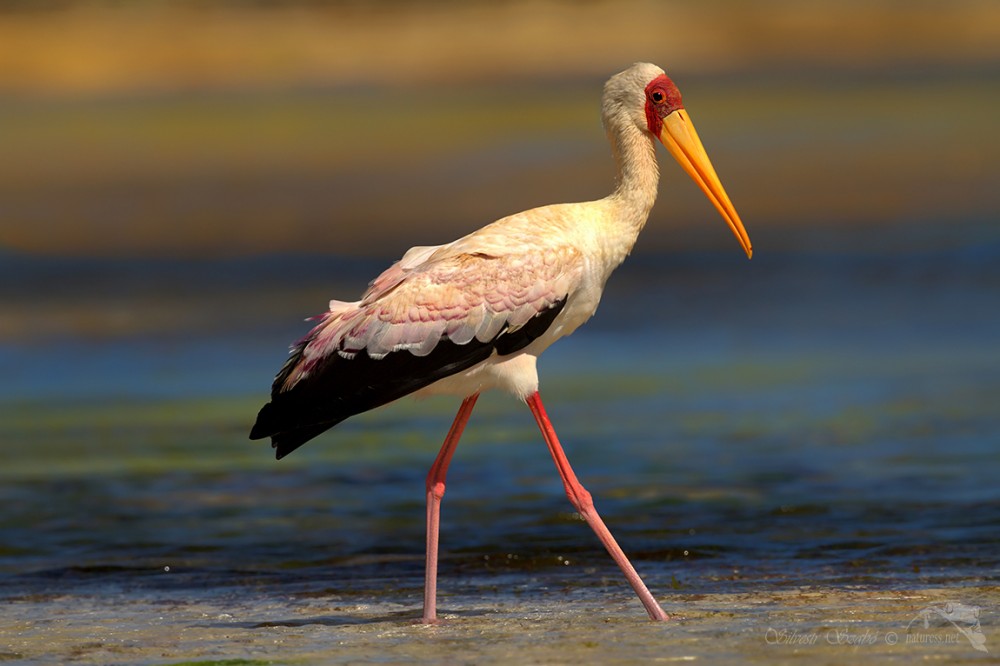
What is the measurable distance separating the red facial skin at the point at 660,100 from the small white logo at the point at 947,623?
2532 millimetres

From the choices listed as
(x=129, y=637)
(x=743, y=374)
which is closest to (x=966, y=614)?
(x=129, y=637)

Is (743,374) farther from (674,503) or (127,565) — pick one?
(127,565)

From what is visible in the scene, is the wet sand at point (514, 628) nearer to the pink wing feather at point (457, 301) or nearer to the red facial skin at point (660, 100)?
the pink wing feather at point (457, 301)

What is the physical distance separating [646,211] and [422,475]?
523 cm

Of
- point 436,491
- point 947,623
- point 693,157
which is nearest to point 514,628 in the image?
point 436,491

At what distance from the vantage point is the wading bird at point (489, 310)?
27.1ft

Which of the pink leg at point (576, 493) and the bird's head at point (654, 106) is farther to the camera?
the bird's head at point (654, 106)

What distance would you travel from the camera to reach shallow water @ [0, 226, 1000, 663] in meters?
7.78

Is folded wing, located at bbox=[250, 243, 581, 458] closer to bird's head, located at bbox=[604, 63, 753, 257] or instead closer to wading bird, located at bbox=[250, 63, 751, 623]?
wading bird, located at bbox=[250, 63, 751, 623]

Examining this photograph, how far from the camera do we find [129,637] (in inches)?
315

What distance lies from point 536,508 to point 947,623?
4.73 metres

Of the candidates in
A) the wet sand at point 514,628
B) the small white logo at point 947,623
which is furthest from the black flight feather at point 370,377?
the small white logo at point 947,623

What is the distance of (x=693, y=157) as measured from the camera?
8.80 metres

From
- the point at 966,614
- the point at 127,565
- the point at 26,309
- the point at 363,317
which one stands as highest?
the point at 26,309
